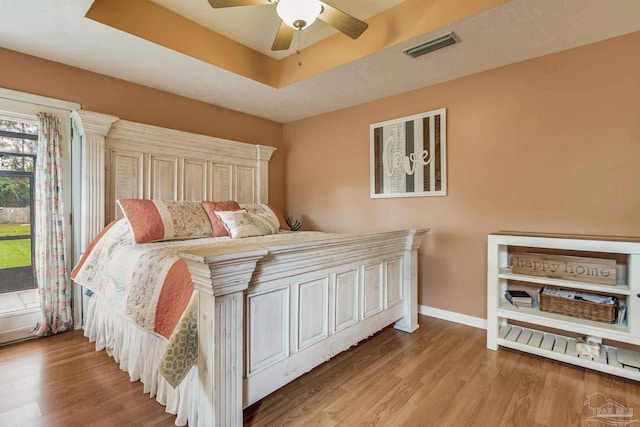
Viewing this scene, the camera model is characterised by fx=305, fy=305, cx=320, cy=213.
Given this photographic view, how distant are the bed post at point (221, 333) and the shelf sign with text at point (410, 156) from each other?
225 cm

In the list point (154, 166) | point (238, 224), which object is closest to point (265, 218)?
point (238, 224)

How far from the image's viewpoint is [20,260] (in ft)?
8.39

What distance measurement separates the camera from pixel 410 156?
10.5ft

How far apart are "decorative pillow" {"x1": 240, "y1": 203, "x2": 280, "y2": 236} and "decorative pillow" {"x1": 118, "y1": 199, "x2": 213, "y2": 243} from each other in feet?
1.52

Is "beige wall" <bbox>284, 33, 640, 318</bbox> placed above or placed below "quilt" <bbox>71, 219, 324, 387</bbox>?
above

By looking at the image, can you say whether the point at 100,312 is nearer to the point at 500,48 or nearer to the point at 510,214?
the point at 510,214

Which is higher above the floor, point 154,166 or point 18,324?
point 154,166

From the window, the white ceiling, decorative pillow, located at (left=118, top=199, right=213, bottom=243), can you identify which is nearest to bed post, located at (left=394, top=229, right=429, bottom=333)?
the white ceiling

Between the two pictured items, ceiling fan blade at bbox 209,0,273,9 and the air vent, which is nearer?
ceiling fan blade at bbox 209,0,273,9

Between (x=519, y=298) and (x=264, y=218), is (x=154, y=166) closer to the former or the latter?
(x=264, y=218)

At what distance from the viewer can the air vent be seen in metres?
2.18

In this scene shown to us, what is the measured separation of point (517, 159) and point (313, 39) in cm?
204

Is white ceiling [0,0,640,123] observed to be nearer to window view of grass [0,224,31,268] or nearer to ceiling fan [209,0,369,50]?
ceiling fan [209,0,369,50]

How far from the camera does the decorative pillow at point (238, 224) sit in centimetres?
275
